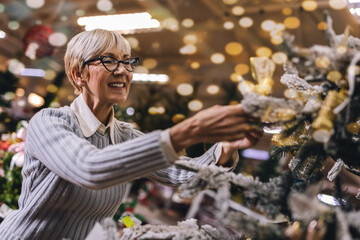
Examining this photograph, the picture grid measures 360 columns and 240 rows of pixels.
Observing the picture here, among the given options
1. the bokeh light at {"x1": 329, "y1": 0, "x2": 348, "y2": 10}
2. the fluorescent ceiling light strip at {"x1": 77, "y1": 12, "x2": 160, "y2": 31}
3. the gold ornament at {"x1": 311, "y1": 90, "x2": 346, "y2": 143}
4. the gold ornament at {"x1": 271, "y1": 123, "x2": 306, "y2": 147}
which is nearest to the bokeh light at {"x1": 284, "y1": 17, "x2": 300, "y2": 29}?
the bokeh light at {"x1": 329, "y1": 0, "x2": 348, "y2": 10}

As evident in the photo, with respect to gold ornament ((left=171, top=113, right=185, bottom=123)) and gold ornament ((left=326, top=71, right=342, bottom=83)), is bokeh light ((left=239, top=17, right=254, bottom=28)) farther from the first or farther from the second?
gold ornament ((left=326, top=71, right=342, bottom=83))

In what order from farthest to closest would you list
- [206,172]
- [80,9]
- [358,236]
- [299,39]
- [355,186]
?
[80,9], [299,39], [355,186], [206,172], [358,236]

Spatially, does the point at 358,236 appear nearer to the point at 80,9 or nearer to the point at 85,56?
the point at 85,56

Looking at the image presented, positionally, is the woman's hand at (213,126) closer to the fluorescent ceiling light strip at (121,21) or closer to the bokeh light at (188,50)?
the fluorescent ceiling light strip at (121,21)

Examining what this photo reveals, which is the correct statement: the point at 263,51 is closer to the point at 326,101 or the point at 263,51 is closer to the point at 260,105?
the point at 326,101

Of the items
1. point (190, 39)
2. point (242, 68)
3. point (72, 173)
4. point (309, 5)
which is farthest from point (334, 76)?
point (242, 68)

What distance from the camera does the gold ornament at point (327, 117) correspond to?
672 millimetres

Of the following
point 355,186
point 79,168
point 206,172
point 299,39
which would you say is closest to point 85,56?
point 79,168

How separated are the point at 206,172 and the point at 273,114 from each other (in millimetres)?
187

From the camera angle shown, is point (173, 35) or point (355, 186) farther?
point (173, 35)

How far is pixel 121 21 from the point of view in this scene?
3.51 m

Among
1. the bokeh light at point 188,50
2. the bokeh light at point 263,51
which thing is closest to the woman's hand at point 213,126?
the bokeh light at point 263,51

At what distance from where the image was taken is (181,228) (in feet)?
2.68

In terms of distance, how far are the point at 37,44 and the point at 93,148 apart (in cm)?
275
